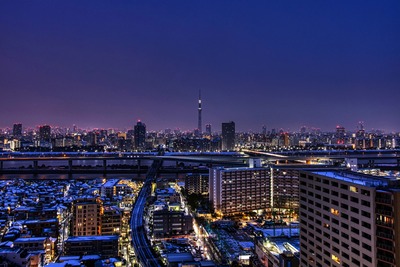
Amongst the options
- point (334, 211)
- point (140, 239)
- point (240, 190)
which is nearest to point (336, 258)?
point (334, 211)

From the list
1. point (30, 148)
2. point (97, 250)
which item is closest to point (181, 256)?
point (97, 250)

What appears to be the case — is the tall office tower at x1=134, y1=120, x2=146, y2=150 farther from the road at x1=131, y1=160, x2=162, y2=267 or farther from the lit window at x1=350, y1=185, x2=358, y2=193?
the lit window at x1=350, y1=185, x2=358, y2=193

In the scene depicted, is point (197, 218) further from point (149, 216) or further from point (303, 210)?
point (303, 210)

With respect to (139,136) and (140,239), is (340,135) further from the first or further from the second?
(140,239)

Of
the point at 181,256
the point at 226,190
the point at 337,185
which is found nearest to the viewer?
the point at 337,185

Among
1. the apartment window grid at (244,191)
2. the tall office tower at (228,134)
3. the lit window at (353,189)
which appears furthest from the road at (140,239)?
the tall office tower at (228,134)

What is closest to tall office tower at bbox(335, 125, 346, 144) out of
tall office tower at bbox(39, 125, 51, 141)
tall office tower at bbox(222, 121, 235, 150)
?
tall office tower at bbox(222, 121, 235, 150)
